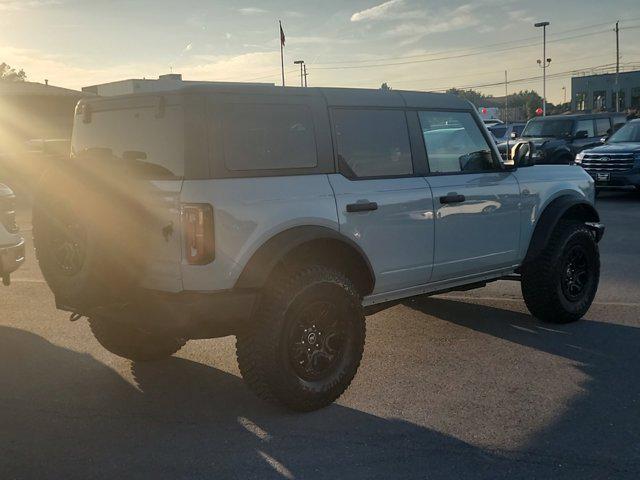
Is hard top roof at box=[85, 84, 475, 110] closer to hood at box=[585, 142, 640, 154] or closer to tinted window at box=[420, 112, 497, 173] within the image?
tinted window at box=[420, 112, 497, 173]

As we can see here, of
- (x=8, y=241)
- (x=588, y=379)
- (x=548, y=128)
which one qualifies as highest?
(x=548, y=128)

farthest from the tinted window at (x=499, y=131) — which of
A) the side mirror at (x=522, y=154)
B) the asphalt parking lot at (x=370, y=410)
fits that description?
the side mirror at (x=522, y=154)

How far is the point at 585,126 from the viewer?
19859 mm

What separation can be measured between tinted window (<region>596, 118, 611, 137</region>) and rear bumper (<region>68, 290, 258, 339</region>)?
1864 centimetres

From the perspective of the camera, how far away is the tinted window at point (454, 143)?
511 cm

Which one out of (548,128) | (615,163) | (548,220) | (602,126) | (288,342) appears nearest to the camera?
(288,342)

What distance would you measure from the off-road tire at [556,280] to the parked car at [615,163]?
10.6 meters

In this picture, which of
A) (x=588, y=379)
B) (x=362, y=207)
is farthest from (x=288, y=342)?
(x=588, y=379)

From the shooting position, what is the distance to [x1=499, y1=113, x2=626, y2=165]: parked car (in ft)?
60.8

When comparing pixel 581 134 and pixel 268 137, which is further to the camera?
pixel 581 134

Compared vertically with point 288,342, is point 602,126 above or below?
above

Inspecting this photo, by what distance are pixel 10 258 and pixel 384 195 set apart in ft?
11.1

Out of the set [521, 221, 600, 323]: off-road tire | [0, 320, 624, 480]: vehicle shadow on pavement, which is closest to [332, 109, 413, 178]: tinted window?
[0, 320, 624, 480]: vehicle shadow on pavement

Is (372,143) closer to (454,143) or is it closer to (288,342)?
(454,143)
